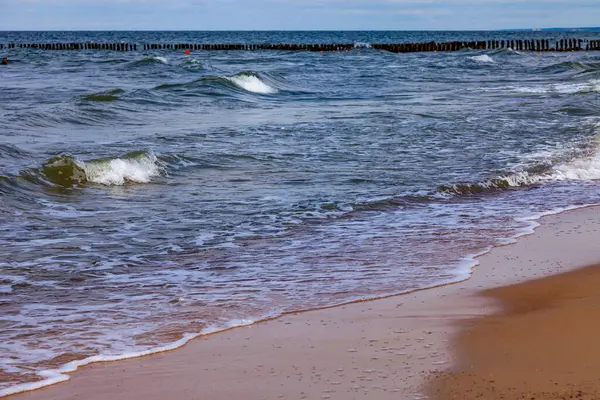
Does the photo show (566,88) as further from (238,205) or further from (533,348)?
(533,348)

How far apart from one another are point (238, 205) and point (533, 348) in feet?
Result: 17.4

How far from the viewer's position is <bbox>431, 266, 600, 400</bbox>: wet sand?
4.30 meters

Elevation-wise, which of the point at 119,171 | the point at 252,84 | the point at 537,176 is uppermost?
the point at 252,84

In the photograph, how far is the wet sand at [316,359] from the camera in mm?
4438

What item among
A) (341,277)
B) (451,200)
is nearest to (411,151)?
(451,200)

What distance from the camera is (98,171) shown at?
11.5m

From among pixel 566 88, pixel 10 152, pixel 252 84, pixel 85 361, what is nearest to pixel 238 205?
pixel 85 361

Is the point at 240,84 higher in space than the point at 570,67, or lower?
higher

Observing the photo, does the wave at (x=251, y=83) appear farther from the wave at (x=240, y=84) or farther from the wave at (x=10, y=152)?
the wave at (x=10, y=152)

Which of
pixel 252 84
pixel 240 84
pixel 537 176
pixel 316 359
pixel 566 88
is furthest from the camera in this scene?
pixel 252 84

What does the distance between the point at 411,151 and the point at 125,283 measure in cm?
812

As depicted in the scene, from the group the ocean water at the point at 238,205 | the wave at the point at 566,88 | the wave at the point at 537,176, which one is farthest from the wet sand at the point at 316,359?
the wave at the point at 566,88

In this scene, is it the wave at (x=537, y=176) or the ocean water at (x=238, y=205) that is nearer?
the ocean water at (x=238, y=205)

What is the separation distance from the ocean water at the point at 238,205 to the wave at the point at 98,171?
0.09ft
